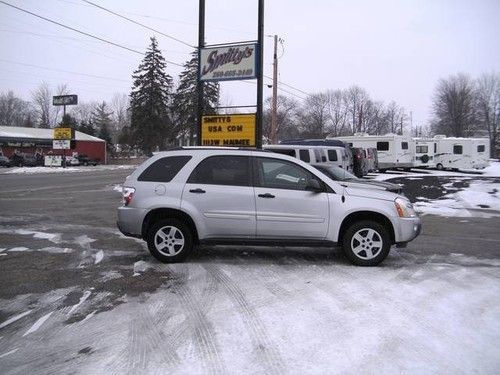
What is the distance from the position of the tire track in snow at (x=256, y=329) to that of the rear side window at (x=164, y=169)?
1.77 metres

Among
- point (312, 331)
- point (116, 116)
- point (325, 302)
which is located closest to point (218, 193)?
point (325, 302)

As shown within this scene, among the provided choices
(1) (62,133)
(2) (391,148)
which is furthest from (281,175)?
(1) (62,133)

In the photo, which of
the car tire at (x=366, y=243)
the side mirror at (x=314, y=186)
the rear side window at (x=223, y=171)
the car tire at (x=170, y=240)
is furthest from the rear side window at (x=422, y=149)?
the car tire at (x=170, y=240)

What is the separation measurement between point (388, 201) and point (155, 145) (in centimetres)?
6292

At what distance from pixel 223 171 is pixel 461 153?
3572 centimetres

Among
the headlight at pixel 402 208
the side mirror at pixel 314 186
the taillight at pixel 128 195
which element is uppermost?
the side mirror at pixel 314 186

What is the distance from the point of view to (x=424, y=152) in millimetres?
38531

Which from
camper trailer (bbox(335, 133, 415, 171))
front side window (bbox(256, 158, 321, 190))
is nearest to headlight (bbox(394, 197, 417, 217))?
front side window (bbox(256, 158, 321, 190))

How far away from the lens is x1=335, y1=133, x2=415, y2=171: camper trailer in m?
35.9

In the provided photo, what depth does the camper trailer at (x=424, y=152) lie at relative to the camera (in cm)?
3841

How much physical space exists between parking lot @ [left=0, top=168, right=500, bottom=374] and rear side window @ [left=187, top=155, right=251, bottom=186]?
128cm

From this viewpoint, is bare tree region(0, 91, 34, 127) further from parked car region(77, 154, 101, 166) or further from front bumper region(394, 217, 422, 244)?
front bumper region(394, 217, 422, 244)

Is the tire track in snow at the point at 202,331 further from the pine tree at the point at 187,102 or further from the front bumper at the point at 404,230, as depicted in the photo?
the pine tree at the point at 187,102

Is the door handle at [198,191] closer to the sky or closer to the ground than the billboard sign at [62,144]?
closer to the ground
